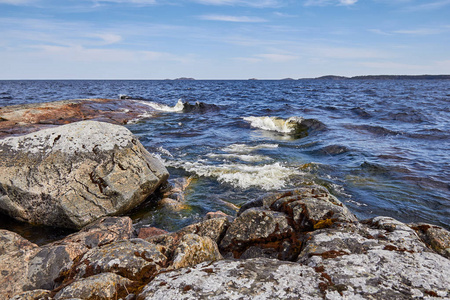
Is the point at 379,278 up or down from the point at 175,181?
up

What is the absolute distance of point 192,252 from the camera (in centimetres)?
363

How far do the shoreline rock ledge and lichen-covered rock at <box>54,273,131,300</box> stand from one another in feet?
13.9

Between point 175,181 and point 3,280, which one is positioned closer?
point 3,280

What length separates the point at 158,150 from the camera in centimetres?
1440

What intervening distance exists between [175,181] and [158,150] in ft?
15.7

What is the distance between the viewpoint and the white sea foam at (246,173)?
9820mm

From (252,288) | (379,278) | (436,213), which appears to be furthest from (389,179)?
(252,288)

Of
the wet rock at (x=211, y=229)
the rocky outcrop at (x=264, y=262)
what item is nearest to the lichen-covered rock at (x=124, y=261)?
the rocky outcrop at (x=264, y=262)

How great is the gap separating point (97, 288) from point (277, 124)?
65.8 ft

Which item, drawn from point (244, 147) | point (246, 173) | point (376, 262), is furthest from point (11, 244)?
point (244, 147)

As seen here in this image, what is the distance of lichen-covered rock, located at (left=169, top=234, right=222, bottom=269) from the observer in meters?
3.46

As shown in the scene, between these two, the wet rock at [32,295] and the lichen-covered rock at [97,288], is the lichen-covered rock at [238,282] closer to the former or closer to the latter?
the lichen-covered rock at [97,288]

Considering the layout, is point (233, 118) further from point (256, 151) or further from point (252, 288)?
point (252, 288)

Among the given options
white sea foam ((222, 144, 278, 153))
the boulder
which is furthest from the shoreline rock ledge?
white sea foam ((222, 144, 278, 153))
